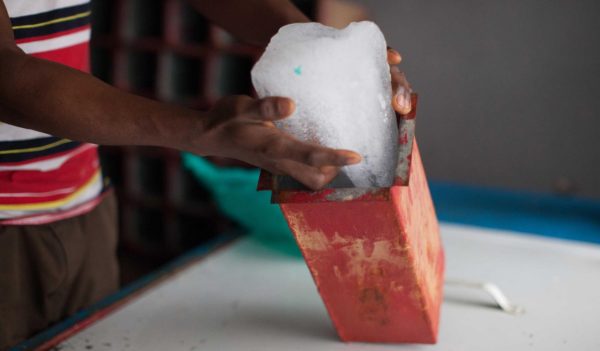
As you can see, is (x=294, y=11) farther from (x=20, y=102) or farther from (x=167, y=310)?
(x=167, y=310)

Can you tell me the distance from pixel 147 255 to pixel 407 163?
6.01ft

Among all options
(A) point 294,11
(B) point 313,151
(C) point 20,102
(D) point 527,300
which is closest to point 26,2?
(C) point 20,102

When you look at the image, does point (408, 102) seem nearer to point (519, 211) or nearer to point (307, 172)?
point (307, 172)

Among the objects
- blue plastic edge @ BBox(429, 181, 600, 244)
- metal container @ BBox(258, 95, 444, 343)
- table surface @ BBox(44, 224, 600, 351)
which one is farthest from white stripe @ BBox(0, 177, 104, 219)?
blue plastic edge @ BBox(429, 181, 600, 244)

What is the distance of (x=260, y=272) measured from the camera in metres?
1.39

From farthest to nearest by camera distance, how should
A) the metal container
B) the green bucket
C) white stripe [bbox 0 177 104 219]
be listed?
1. the green bucket
2. white stripe [bbox 0 177 104 219]
3. the metal container

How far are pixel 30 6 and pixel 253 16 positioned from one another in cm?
37

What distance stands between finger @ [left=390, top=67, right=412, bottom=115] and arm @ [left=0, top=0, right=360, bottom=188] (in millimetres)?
165

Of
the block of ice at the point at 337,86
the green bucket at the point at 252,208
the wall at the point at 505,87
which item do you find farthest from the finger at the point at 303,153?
the wall at the point at 505,87

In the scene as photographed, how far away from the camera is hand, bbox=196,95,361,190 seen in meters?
0.65

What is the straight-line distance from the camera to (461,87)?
203cm

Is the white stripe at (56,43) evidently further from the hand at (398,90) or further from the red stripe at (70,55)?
the hand at (398,90)

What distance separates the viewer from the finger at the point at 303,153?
0.65 metres

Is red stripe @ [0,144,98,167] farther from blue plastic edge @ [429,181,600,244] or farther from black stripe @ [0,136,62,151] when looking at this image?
blue plastic edge @ [429,181,600,244]
